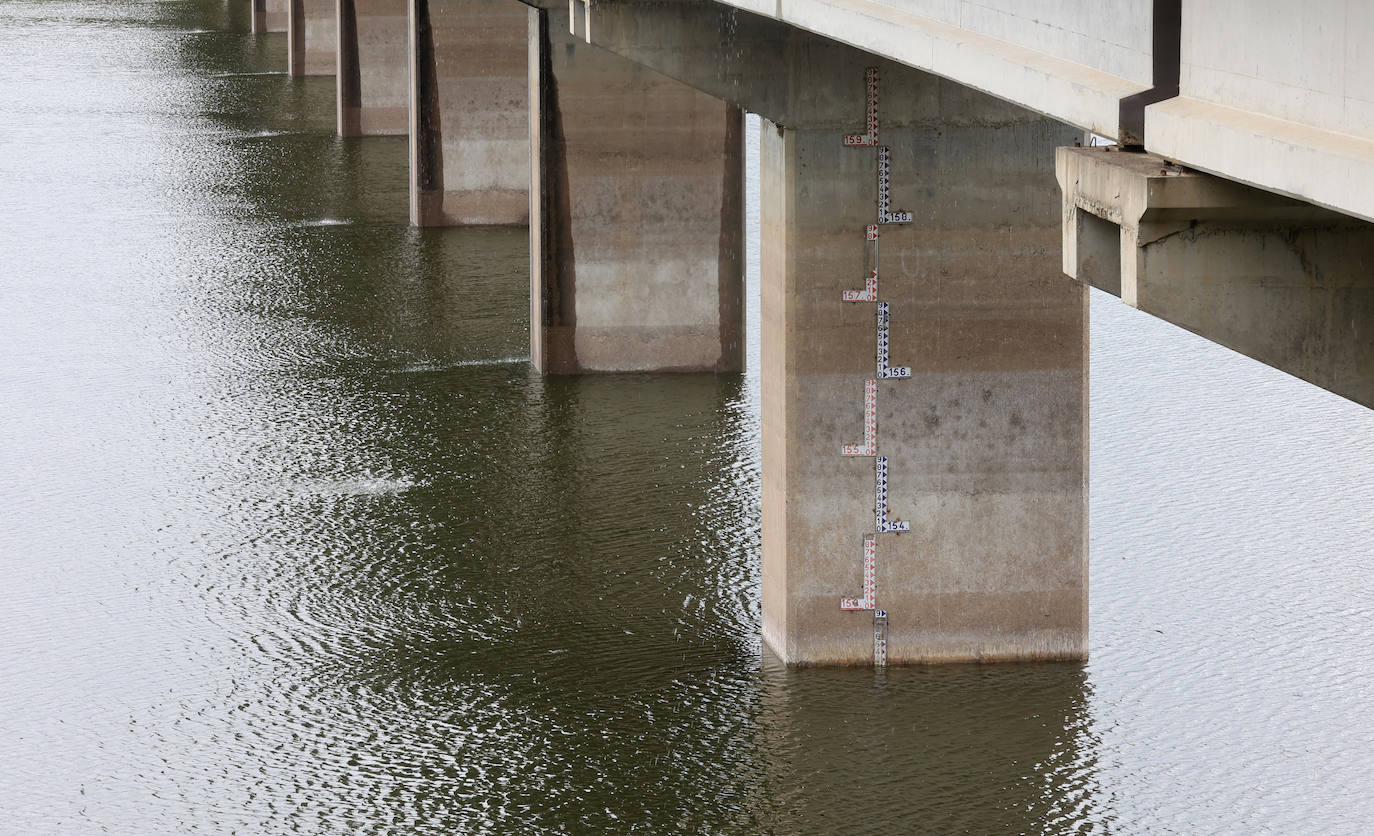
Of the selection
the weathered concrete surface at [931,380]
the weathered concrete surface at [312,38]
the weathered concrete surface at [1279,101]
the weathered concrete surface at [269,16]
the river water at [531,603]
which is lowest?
the river water at [531,603]

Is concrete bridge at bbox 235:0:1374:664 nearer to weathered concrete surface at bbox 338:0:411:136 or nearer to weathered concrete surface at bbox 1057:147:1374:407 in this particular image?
weathered concrete surface at bbox 1057:147:1374:407

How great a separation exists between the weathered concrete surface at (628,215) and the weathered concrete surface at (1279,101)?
16359mm

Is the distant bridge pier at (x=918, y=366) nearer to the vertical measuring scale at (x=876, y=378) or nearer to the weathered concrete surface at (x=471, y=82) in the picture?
the vertical measuring scale at (x=876, y=378)

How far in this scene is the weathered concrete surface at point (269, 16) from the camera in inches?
2894

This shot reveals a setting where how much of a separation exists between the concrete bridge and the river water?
0.79 m

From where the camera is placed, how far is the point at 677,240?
2505 centimetres

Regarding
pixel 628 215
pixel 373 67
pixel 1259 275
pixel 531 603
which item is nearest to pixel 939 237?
pixel 531 603

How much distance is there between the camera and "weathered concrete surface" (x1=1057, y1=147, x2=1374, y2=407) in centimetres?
840

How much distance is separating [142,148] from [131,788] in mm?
34093

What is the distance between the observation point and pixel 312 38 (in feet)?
195

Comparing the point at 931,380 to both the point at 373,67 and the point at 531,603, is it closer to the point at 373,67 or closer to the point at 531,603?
the point at 531,603

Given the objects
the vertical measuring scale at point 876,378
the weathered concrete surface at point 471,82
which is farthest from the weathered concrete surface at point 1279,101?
the weathered concrete surface at point 471,82

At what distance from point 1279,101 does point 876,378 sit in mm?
7980

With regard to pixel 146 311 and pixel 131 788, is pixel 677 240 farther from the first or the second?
pixel 131 788
